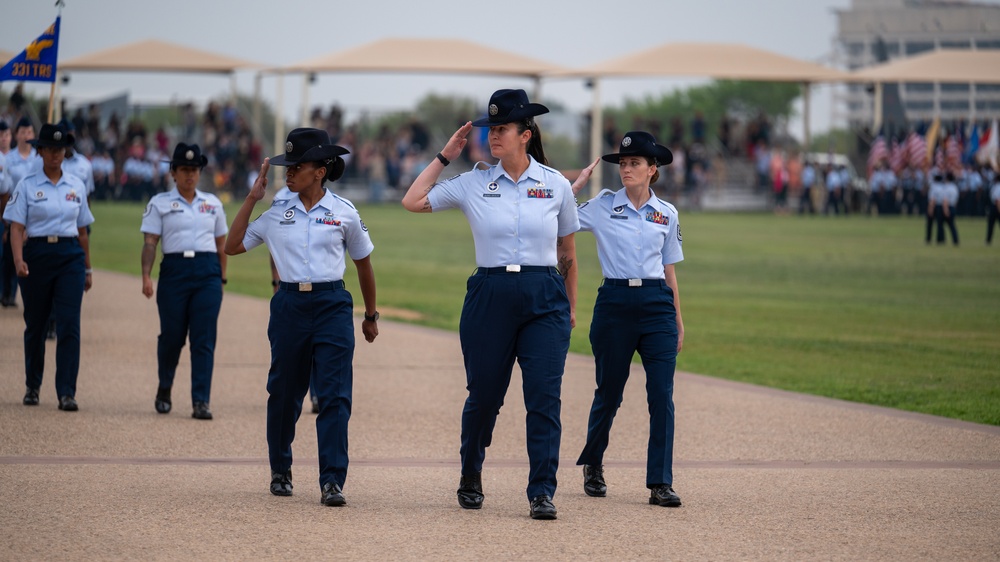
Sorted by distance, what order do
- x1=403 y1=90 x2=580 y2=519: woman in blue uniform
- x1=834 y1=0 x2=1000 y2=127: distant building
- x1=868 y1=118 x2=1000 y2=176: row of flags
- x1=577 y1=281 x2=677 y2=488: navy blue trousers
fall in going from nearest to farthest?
x1=403 y1=90 x2=580 y2=519: woman in blue uniform → x1=577 y1=281 x2=677 y2=488: navy blue trousers → x1=868 y1=118 x2=1000 y2=176: row of flags → x1=834 y1=0 x2=1000 y2=127: distant building

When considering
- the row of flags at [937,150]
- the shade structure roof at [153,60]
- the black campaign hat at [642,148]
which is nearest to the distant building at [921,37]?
the row of flags at [937,150]

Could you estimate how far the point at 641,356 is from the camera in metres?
7.89

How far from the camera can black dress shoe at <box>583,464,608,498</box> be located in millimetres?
8047

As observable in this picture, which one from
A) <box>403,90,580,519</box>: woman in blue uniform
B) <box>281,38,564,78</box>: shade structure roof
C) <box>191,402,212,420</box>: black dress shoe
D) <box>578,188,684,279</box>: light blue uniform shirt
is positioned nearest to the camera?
<box>403,90,580,519</box>: woman in blue uniform

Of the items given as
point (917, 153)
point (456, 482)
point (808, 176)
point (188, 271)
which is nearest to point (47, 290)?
point (188, 271)

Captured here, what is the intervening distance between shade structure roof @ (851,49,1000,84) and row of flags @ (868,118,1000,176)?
5.69ft

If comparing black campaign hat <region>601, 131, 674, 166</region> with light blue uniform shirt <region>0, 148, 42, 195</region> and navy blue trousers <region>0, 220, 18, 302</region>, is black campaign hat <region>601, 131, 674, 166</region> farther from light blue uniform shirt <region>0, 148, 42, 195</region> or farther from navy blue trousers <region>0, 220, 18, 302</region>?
navy blue trousers <region>0, 220, 18, 302</region>

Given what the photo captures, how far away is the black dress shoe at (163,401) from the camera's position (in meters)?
10.9

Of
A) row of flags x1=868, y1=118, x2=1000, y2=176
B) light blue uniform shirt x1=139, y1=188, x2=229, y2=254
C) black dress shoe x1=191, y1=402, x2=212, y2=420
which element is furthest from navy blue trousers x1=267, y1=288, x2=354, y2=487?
row of flags x1=868, y1=118, x2=1000, y2=176

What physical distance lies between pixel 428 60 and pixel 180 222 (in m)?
37.7

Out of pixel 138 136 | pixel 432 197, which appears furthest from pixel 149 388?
pixel 138 136

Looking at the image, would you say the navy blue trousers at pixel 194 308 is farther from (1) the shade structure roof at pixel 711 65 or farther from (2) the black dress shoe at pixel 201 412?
(1) the shade structure roof at pixel 711 65

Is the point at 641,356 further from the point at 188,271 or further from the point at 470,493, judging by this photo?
the point at 188,271

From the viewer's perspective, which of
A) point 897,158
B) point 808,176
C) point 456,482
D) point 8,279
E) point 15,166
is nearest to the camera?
point 456,482
